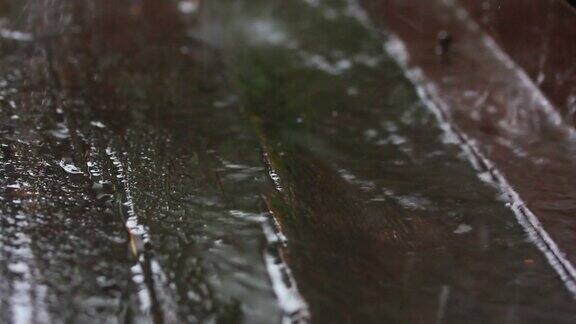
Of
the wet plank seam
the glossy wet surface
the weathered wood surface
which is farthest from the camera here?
the weathered wood surface

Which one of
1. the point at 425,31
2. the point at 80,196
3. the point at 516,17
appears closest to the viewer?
the point at 80,196

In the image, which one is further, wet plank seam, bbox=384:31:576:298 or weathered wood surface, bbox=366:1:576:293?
weathered wood surface, bbox=366:1:576:293

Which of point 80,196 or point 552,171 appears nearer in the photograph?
point 80,196

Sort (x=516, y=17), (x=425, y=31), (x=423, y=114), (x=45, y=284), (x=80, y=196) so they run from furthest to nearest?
(x=425, y=31) → (x=516, y=17) → (x=423, y=114) → (x=80, y=196) → (x=45, y=284)

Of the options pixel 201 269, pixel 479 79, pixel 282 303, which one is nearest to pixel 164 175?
pixel 201 269

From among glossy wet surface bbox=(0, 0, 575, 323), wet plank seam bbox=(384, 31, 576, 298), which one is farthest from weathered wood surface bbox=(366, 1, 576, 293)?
glossy wet surface bbox=(0, 0, 575, 323)

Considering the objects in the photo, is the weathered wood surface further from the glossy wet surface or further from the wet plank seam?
the glossy wet surface

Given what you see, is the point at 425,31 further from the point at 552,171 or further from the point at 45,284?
the point at 45,284

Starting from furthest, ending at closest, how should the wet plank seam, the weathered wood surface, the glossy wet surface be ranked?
1. the weathered wood surface
2. the wet plank seam
3. the glossy wet surface

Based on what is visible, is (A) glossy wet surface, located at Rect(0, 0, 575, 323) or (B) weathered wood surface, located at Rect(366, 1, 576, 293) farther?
(B) weathered wood surface, located at Rect(366, 1, 576, 293)
